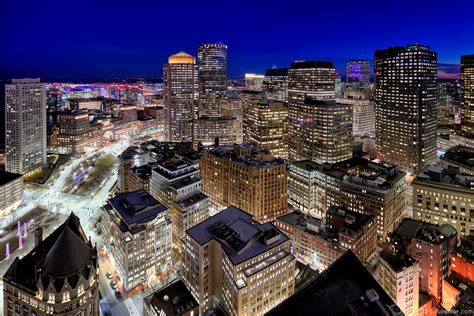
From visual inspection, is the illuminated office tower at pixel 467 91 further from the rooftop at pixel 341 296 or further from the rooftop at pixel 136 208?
the rooftop at pixel 341 296

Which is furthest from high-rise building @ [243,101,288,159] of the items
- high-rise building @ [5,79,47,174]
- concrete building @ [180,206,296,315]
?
concrete building @ [180,206,296,315]

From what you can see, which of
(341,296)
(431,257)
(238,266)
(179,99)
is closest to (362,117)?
(179,99)

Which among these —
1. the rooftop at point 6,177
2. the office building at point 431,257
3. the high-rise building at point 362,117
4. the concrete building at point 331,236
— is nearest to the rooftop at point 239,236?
the concrete building at point 331,236

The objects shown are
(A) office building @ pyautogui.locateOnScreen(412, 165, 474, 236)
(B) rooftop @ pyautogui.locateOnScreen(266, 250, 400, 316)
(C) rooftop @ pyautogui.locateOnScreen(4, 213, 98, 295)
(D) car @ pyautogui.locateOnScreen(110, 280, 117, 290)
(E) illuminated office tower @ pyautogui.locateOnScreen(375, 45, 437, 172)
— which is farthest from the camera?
(E) illuminated office tower @ pyautogui.locateOnScreen(375, 45, 437, 172)

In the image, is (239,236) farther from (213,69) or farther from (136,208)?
(213,69)

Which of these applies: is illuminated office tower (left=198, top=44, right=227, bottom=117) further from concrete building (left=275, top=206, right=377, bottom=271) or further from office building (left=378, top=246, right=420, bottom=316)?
office building (left=378, top=246, right=420, bottom=316)
